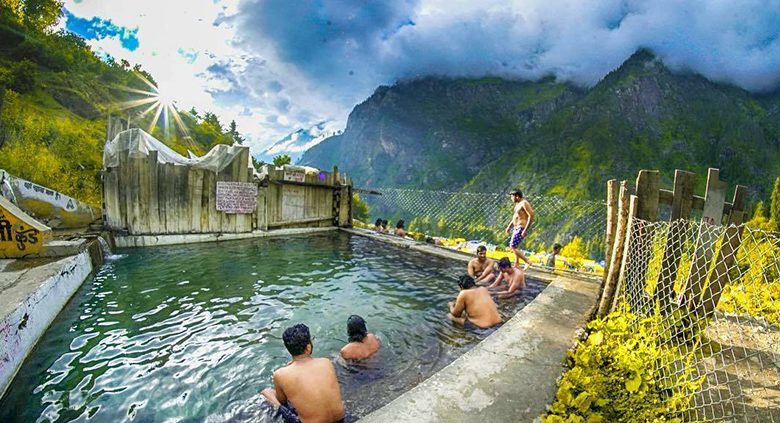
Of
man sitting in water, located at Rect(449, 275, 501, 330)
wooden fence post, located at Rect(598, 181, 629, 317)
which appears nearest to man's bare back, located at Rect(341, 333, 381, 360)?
man sitting in water, located at Rect(449, 275, 501, 330)

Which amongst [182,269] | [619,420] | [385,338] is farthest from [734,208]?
[182,269]

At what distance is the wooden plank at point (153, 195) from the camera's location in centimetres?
1035

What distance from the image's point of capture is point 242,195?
39.5 feet

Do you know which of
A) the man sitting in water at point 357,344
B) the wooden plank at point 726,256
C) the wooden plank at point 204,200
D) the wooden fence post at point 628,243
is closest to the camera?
the wooden plank at point 726,256

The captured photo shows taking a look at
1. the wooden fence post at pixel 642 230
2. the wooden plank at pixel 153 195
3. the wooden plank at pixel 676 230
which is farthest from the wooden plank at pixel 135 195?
the wooden plank at pixel 676 230

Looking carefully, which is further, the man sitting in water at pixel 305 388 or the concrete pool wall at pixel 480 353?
the man sitting in water at pixel 305 388

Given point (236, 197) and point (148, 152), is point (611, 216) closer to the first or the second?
point (236, 197)

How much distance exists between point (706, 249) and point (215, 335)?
6157mm

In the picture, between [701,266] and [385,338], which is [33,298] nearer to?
[385,338]

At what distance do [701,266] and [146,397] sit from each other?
600 centimetres

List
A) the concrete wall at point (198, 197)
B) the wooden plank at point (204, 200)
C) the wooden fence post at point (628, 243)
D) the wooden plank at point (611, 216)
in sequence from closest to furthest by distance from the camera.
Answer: the wooden fence post at point (628, 243) < the wooden plank at point (611, 216) < the concrete wall at point (198, 197) < the wooden plank at point (204, 200)

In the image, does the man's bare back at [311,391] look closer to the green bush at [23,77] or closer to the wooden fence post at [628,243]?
the wooden fence post at [628,243]

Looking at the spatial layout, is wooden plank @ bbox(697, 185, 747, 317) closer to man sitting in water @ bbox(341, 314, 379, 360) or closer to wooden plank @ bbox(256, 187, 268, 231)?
man sitting in water @ bbox(341, 314, 379, 360)

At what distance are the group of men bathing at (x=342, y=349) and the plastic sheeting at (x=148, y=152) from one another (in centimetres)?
842
